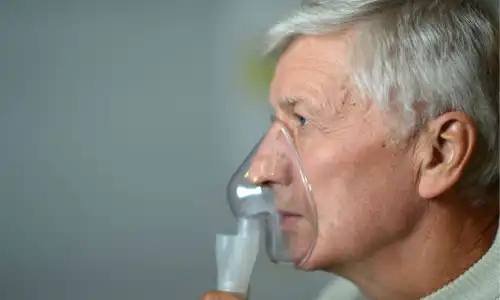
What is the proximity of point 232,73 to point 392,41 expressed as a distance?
1.75 feet

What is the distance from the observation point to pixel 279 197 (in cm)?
80

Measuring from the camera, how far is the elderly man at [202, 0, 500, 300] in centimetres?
73

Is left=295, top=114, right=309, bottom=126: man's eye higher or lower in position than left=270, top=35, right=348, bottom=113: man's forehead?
lower

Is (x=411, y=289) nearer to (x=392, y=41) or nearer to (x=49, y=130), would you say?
(x=392, y=41)

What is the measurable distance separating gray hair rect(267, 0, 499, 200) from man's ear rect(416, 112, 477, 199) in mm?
13

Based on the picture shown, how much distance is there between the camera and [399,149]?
0.74 m

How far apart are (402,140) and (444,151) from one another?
0.17ft

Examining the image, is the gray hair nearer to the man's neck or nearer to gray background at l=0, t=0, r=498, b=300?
the man's neck

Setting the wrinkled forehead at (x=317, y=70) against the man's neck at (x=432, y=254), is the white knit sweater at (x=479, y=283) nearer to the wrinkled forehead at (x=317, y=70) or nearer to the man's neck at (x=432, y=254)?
the man's neck at (x=432, y=254)

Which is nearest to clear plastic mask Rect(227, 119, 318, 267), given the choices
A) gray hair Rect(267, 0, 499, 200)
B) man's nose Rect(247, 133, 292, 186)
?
man's nose Rect(247, 133, 292, 186)

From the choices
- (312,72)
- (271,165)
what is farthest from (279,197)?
(312,72)

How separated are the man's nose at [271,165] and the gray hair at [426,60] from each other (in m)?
0.12

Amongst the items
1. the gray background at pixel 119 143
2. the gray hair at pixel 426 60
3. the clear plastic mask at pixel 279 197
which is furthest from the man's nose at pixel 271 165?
the gray background at pixel 119 143

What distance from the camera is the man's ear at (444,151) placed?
732 millimetres
